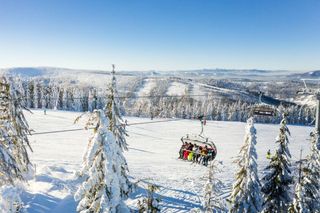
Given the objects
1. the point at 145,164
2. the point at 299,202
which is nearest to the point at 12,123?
the point at 299,202

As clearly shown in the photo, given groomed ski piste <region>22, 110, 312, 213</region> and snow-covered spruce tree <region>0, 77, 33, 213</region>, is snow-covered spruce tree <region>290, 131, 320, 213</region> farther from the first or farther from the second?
snow-covered spruce tree <region>0, 77, 33, 213</region>

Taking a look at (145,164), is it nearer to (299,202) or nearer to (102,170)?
(299,202)

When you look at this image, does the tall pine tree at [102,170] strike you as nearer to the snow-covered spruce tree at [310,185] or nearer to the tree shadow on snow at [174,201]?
the snow-covered spruce tree at [310,185]

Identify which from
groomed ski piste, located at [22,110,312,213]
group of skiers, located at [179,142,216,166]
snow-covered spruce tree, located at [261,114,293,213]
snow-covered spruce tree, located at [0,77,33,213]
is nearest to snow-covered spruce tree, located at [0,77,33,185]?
snow-covered spruce tree, located at [0,77,33,213]

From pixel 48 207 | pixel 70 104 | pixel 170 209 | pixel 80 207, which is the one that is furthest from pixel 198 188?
pixel 70 104

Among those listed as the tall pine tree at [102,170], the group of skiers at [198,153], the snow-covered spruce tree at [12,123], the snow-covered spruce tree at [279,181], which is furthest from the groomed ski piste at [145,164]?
the snow-covered spruce tree at [279,181]
